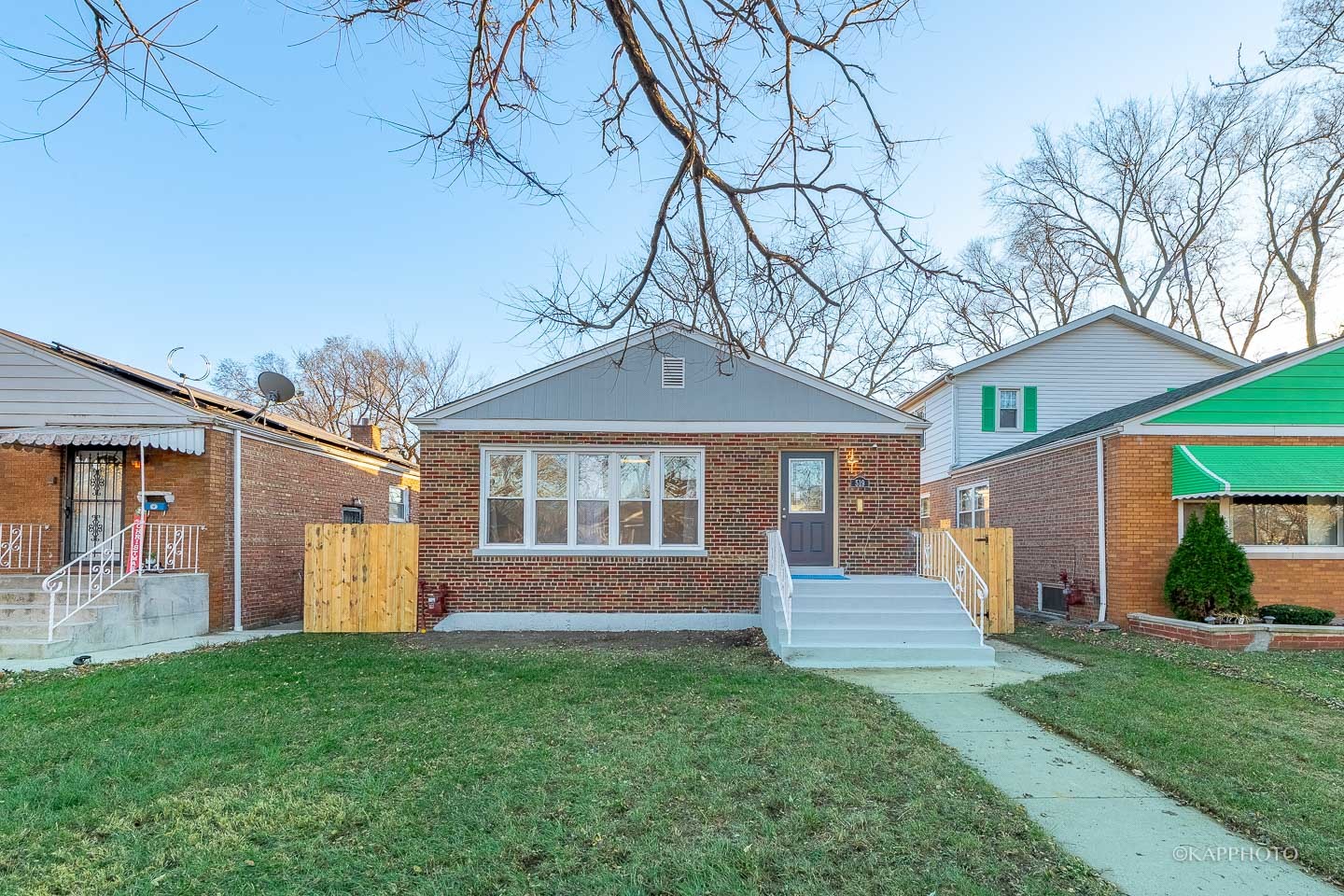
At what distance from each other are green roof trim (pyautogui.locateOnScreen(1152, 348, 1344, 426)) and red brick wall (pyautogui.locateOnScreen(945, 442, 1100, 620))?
1634mm

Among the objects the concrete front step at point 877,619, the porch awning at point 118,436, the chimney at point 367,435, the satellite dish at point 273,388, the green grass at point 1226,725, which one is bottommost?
the green grass at point 1226,725

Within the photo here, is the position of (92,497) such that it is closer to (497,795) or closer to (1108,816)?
(497,795)

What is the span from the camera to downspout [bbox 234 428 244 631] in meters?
11.2

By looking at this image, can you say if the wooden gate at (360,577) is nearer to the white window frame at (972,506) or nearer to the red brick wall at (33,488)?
the red brick wall at (33,488)

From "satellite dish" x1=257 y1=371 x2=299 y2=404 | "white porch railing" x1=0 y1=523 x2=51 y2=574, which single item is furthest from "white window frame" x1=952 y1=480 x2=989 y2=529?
"white porch railing" x1=0 y1=523 x2=51 y2=574

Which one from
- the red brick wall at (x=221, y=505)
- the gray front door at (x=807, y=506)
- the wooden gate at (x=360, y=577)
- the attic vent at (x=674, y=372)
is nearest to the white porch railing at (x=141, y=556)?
the red brick wall at (x=221, y=505)

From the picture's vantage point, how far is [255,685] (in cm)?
691

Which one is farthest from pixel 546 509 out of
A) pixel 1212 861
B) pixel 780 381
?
pixel 1212 861

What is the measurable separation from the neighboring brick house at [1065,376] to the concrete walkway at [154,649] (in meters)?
14.8

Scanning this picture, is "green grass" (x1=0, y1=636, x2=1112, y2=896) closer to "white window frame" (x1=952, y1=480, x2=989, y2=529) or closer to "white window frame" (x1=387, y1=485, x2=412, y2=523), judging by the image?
"white window frame" (x1=952, y1=480, x2=989, y2=529)

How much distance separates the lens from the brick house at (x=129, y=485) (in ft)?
33.8

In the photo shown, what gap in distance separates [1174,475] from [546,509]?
31.8 feet

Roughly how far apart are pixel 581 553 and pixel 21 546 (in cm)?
869

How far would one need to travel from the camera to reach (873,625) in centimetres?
893
